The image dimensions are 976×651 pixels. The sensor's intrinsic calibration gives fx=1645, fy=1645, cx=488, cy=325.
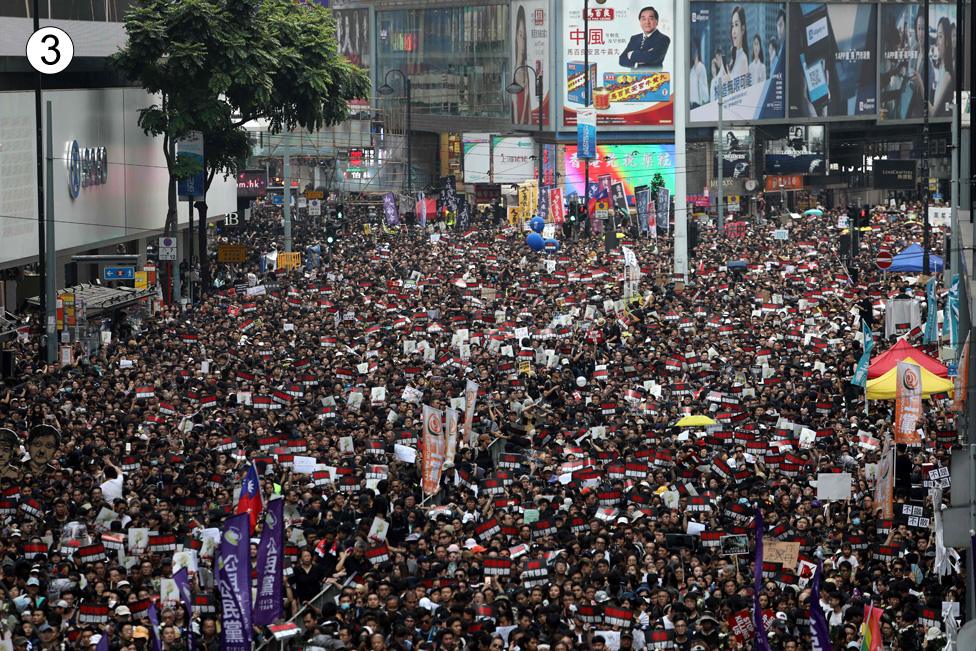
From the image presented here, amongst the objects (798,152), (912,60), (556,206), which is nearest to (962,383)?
(556,206)

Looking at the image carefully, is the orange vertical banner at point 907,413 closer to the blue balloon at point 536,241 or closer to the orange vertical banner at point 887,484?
the orange vertical banner at point 887,484

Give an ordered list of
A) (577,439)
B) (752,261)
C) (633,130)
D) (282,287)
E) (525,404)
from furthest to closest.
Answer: (633,130), (752,261), (282,287), (525,404), (577,439)

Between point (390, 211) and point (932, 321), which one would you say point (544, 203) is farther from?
point (932, 321)

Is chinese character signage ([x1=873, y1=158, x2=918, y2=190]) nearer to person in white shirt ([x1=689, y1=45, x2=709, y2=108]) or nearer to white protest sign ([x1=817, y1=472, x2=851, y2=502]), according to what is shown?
person in white shirt ([x1=689, y1=45, x2=709, y2=108])

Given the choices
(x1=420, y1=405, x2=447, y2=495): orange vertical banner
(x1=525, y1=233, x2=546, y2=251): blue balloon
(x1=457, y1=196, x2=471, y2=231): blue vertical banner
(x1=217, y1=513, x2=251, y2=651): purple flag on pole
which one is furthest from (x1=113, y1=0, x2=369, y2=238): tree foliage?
(x1=217, y1=513, x2=251, y2=651): purple flag on pole

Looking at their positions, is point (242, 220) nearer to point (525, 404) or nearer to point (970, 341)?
point (525, 404)

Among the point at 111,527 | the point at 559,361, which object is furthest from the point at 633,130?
the point at 111,527

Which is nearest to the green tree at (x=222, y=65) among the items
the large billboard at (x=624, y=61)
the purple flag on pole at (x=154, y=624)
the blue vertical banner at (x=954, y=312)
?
the blue vertical banner at (x=954, y=312)
